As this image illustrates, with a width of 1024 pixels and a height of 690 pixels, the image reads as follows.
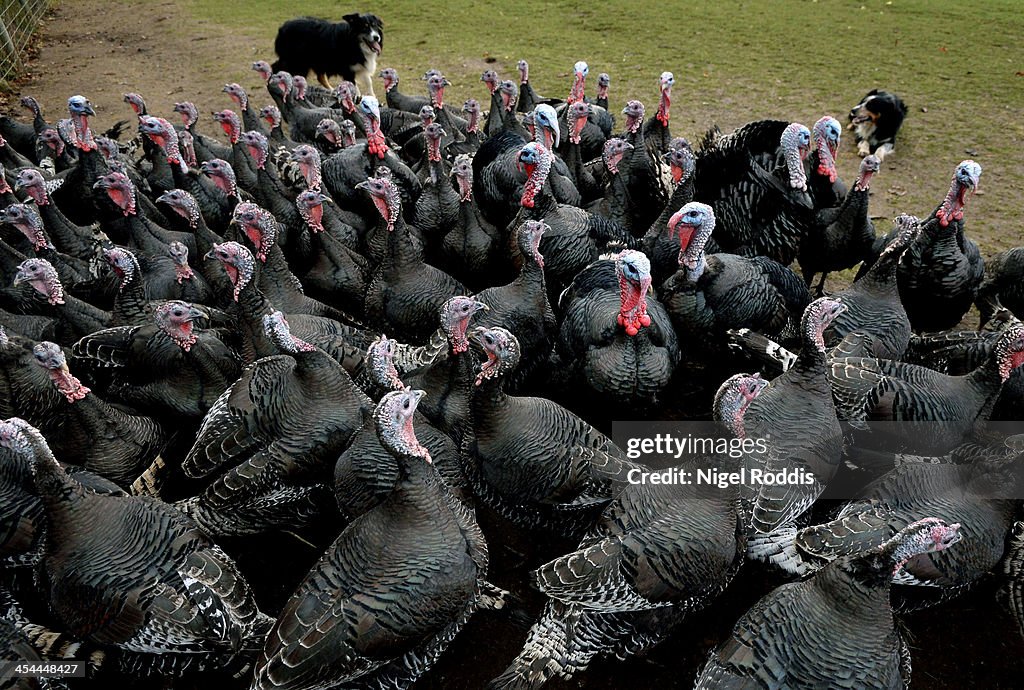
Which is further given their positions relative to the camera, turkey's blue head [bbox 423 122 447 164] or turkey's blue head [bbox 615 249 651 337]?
turkey's blue head [bbox 423 122 447 164]

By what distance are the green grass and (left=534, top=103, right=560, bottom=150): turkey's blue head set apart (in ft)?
11.8

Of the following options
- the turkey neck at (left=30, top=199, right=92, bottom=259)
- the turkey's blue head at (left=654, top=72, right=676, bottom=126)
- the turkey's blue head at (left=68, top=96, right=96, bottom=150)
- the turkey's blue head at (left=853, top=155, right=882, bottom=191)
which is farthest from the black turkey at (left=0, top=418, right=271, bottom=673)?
the turkey's blue head at (left=654, top=72, right=676, bottom=126)

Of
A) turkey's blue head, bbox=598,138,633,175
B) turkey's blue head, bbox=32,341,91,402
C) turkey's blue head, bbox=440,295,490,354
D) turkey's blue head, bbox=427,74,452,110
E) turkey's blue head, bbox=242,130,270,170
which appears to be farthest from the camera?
turkey's blue head, bbox=427,74,452,110

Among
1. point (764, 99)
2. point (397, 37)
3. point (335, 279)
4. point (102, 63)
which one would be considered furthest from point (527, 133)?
point (102, 63)

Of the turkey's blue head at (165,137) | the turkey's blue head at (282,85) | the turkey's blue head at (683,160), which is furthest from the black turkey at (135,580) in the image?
the turkey's blue head at (282,85)

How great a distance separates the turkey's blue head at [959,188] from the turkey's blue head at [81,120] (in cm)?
811

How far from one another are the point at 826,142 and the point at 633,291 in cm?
330

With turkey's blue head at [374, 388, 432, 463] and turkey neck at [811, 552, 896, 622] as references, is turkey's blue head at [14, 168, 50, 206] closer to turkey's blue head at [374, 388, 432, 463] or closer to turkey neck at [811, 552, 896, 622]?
turkey's blue head at [374, 388, 432, 463]

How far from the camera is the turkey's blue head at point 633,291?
4758 mm

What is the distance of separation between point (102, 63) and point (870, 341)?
15.7 metres

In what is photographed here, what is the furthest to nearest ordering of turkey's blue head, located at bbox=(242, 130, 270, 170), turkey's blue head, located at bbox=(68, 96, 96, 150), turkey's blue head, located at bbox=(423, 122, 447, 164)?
1. turkey's blue head, located at bbox=(68, 96, 96, 150)
2. turkey's blue head, located at bbox=(242, 130, 270, 170)
3. turkey's blue head, located at bbox=(423, 122, 447, 164)

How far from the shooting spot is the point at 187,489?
504 cm

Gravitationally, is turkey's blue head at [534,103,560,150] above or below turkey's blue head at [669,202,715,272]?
above

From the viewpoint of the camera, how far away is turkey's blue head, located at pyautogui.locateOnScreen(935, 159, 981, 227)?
538cm
